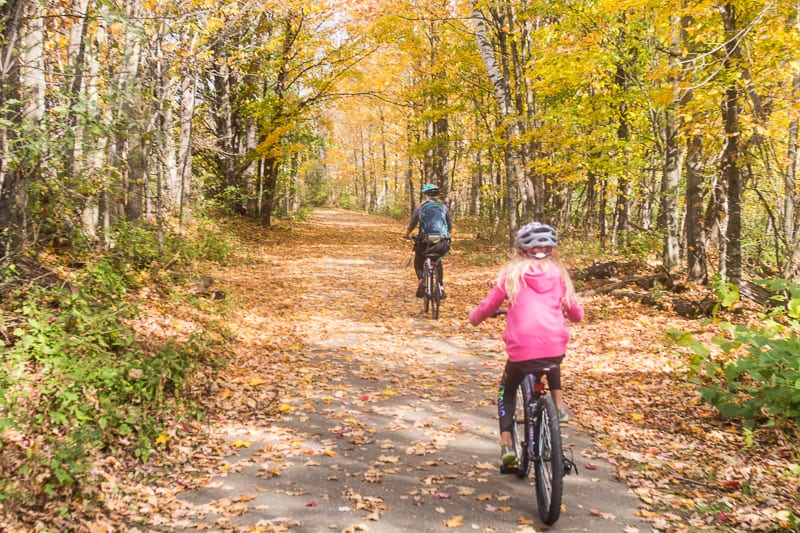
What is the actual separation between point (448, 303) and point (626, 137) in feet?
23.8

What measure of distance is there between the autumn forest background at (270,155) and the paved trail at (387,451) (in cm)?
102

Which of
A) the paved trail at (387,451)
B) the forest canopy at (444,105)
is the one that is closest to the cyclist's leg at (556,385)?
the paved trail at (387,451)

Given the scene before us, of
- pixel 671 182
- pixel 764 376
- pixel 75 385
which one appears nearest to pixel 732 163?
pixel 671 182

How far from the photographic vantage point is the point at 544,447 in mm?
4117

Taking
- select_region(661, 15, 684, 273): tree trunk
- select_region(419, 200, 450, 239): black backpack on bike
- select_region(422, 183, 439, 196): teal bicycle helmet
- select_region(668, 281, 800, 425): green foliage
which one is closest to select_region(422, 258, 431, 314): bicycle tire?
select_region(419, 200, 450, 239): black backpack on bike

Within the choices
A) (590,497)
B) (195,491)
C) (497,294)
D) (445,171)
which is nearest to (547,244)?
(497,294)

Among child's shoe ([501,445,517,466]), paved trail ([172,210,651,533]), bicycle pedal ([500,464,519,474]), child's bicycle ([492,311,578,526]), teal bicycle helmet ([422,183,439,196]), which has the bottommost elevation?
paved trail ([172,210,651,533])

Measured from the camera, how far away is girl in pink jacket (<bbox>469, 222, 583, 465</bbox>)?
407 cm

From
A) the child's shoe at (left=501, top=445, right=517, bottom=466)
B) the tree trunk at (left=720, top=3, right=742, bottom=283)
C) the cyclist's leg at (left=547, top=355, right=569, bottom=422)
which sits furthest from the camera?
the tree trunk at (left=720, top=3, right=742, bottom=283)

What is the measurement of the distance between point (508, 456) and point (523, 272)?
156cm

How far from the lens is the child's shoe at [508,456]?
15.0ft

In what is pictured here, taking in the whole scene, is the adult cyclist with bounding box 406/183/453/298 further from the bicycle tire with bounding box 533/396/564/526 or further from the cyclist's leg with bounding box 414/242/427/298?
the bicycle tire with bounding box 533/396/564/526

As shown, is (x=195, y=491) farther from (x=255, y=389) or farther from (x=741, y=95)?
(x=741, y=95)

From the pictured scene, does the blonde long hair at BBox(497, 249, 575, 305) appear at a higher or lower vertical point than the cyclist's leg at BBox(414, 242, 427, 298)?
higher
